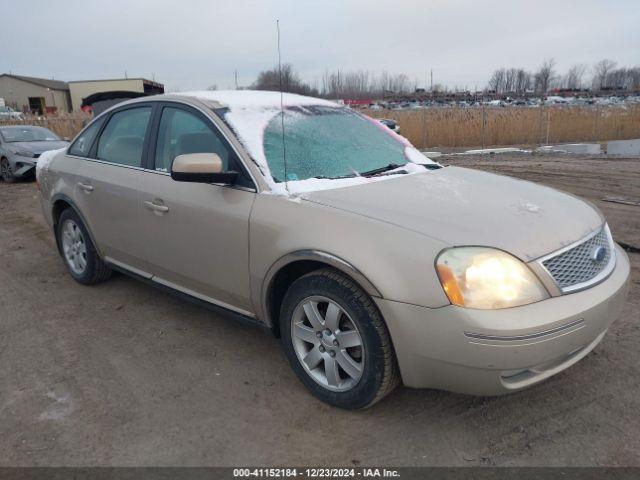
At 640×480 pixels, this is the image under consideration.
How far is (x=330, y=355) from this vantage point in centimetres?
277

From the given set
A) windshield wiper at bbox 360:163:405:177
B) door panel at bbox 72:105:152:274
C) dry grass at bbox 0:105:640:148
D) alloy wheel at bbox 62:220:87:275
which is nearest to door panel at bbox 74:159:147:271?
door panel at bbox 72:105:152:274

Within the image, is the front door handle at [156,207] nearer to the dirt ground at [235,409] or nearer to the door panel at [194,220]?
the door panel at [194,220]

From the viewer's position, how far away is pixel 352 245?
2527mm

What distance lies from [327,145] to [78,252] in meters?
2.78

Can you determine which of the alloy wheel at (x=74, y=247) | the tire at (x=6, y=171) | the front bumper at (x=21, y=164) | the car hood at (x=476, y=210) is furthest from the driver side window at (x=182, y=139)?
the tire at (x=6, y=171)

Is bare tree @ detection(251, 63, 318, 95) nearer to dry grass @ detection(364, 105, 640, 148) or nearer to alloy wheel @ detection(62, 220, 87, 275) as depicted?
alloy wheel @ detection(62, 220, 87, 275)

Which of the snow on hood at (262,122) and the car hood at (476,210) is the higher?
the snow on hood at (262,122)

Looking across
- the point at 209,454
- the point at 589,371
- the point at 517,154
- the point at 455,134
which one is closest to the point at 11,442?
the point at 209,454

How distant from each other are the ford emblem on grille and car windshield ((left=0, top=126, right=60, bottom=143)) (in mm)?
13335

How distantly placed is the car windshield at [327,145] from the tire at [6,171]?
11036 millimetres

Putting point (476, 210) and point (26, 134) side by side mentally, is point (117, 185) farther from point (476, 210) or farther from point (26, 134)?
point (26, 134)

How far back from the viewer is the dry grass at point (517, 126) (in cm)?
2178

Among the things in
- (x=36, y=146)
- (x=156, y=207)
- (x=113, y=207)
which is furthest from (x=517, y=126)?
(x=156, y=207)

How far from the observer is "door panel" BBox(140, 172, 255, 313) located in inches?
121
